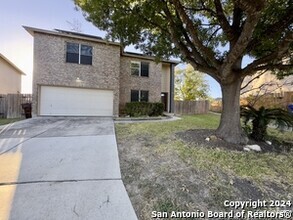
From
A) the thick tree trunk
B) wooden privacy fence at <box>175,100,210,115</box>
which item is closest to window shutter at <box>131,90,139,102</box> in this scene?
wooden privacy fence at <box>175,100,210,115</box>

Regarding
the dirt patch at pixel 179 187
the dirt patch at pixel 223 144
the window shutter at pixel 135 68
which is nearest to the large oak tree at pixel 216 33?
the dirt patch at pixel 223 144

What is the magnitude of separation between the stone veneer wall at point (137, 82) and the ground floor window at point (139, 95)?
0.28m

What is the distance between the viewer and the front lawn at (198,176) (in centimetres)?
299

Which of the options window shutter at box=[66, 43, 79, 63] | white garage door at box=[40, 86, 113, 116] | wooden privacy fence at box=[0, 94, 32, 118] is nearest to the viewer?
white garage door at box=[40, 86, 113, 116]

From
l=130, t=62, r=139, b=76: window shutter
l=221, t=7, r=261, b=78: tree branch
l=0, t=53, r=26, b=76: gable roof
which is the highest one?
l=0, t=53, r=26, b=76: gable roof

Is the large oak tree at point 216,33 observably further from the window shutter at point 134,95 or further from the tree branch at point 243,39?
the window shutter at point 134,95

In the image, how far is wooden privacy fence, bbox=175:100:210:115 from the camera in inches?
759

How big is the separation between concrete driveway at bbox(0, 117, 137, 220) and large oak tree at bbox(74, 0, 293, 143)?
3.93 metres

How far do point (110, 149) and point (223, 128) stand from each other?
360 centimetres

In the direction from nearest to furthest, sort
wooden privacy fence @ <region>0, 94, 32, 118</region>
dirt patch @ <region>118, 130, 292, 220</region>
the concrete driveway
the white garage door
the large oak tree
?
the concrete driveway < dirt patch @ <region>118, 130, 292, 220</region> < the large oak tree < the white garage door < wooden privacy fence @ <region>0, 94, 32, 118</region>

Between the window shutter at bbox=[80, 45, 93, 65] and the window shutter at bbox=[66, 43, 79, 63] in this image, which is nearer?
the window shutter at bbox=[66, 43, 79, 63]

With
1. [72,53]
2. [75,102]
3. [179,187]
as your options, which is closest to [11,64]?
[72,53]

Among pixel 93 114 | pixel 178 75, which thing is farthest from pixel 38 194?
pixel 178 75

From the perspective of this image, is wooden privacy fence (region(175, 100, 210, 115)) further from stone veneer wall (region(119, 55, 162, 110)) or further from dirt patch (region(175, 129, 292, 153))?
dirt patch (region(175, 129, 292, 153))
